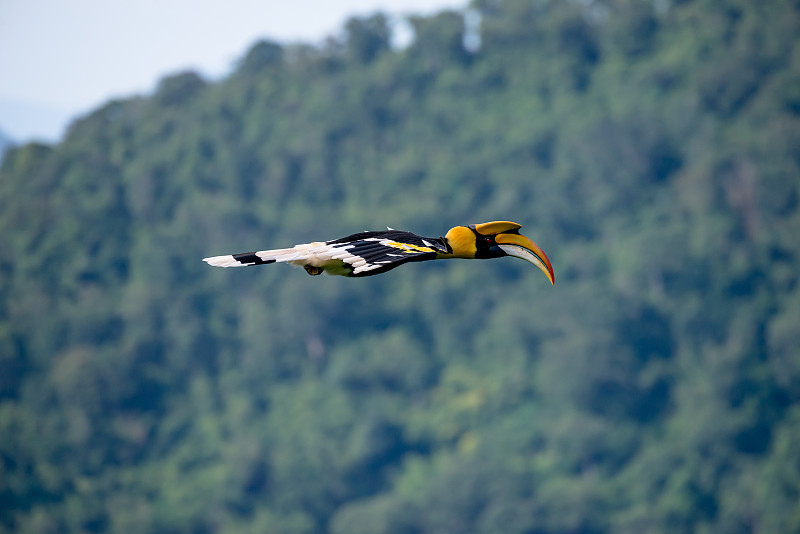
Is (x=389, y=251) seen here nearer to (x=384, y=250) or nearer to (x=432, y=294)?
(x=384, y=250)

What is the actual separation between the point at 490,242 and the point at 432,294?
309ft

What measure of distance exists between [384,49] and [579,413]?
47.2 metres

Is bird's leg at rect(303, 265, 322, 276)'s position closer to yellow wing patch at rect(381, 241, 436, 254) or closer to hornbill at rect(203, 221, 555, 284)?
hornbill at rect(203, 221, 555, 284)

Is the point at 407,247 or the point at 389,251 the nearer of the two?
the point at 389,251

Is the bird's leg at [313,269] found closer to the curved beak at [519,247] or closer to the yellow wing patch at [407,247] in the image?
the yellow wing patch at [407,247]

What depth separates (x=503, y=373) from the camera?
342 ft

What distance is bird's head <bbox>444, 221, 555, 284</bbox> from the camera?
12.3 metres

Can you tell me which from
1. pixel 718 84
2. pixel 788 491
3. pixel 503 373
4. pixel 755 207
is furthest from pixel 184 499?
pixel 718 84

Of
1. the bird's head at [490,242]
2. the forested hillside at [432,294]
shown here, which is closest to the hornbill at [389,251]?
the bird's head at [490,242]

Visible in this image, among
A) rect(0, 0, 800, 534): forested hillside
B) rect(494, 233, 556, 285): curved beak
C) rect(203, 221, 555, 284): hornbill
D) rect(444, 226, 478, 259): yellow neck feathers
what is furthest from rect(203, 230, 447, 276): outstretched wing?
rect(0, 0, 800, 534): forested hillside

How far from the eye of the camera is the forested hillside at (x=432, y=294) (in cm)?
9494

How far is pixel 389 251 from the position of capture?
36.8ft

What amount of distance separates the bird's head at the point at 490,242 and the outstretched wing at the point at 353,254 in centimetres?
25

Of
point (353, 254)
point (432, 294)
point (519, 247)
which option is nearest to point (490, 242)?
point (519, 247)
